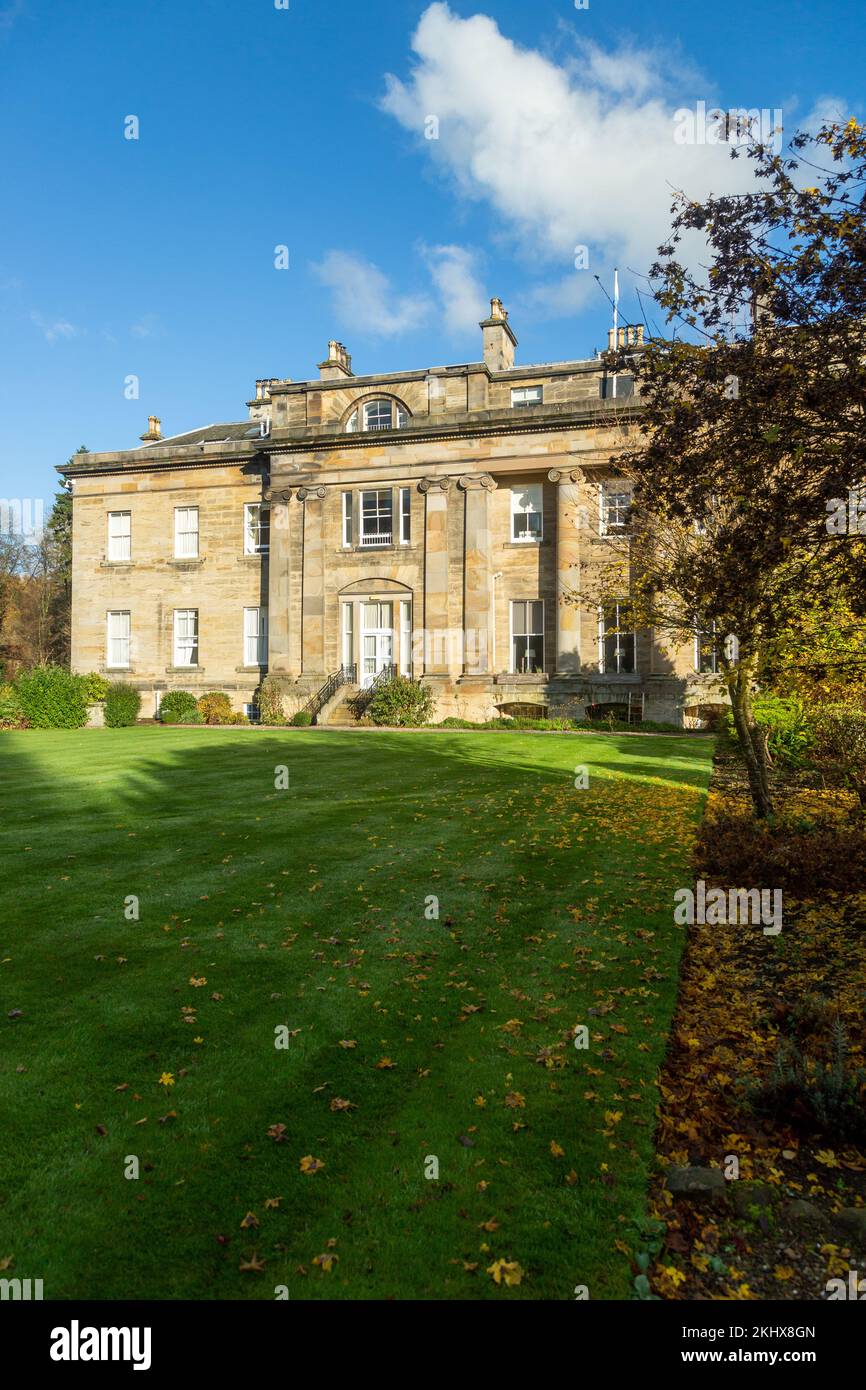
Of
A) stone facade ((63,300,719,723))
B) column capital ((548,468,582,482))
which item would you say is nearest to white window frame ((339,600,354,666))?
stone facade ((63,300,719,723))

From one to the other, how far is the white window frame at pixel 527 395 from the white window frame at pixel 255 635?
14346 millimetres

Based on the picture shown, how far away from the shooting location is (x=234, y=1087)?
497cm

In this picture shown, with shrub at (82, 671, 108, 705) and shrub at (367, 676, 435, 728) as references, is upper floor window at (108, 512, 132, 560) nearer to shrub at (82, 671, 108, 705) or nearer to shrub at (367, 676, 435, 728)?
shrub at (82, 671, 108, 705)

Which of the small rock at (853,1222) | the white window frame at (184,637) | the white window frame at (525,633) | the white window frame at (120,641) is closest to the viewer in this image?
the small rock at (853,1222)

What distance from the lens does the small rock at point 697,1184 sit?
13.6 feet

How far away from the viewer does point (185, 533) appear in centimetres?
3800

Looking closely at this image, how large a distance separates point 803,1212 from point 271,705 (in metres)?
30.2

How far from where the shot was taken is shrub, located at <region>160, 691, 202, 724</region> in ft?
114

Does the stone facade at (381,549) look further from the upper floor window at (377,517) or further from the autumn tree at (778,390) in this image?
the autumn tree at (778,390)

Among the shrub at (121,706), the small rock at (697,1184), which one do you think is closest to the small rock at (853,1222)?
the small rock at (697,1184)

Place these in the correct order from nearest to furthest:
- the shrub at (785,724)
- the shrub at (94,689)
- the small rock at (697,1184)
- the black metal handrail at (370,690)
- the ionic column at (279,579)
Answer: the small rock at (697,1184), the shrub at (785,724), the shrub at (94,689), the black metal handrail at (370,690), the ionic column at (279,579)

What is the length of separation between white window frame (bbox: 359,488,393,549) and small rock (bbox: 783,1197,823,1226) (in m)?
31.3
